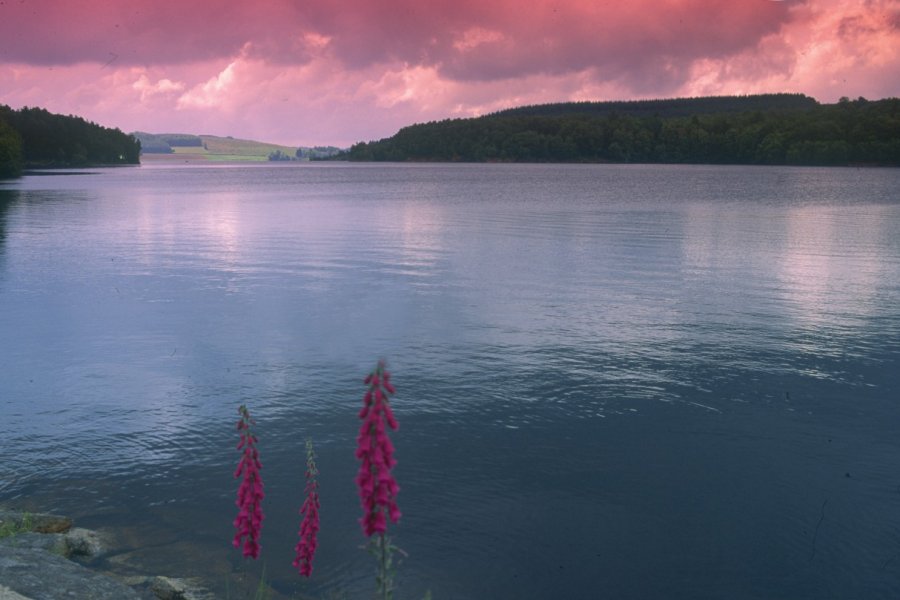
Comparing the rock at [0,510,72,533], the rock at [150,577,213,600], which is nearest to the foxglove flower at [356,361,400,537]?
the rock at [150,577,213,600]

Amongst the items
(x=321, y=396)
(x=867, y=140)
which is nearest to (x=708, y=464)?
(x=321, y=396)

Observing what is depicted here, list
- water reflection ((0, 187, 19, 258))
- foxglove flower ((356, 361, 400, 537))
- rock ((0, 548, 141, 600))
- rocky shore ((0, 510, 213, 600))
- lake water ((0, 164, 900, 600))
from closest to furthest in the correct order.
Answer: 1. foxglove flower ((356, 361, 400, 537))
2. rock ((0, 548, 141, 600))
3. rocky shore ((0, 510, 213, 600))
4. lake water ((0, 164, 900, 600))
5. water reflection ((0, 187, 19, 258))

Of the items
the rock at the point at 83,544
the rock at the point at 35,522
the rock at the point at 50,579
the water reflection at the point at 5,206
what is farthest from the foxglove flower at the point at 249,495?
the water reflection at the point at 5,206

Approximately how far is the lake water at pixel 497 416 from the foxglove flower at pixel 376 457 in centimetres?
566

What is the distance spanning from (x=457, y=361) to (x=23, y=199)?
76.1 m

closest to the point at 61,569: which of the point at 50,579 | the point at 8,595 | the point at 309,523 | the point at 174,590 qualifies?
the point at 50,579

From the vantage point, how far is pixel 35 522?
444 inches

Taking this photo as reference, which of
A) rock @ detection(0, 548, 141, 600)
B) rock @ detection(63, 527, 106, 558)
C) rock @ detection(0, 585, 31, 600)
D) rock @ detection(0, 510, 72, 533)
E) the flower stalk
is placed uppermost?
the flower stalk

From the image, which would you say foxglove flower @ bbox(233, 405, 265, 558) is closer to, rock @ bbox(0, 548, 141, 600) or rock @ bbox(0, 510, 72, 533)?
rock @ bbox(0, 548, 141, 600)

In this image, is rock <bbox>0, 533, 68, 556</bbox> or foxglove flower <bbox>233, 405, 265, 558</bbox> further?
rock <bbox>0, 533, 68, 556</bbox>

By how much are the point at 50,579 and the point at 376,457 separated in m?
5.66

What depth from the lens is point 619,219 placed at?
192ft

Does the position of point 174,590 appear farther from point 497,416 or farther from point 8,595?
point 497,416

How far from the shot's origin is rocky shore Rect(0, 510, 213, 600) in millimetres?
8539
